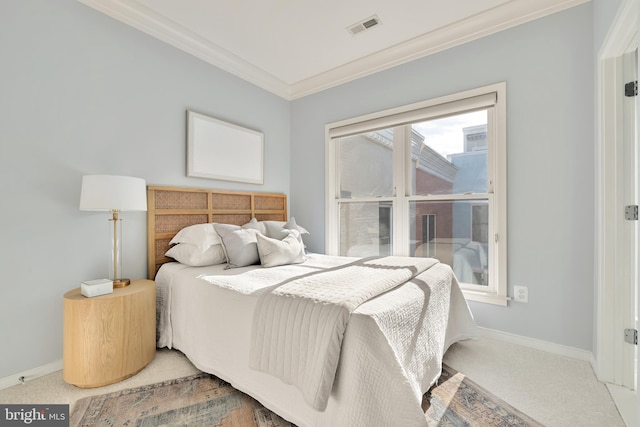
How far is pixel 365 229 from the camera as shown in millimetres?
3410

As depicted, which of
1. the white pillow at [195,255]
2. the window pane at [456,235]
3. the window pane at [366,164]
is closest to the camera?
the white pillow at [195,255]

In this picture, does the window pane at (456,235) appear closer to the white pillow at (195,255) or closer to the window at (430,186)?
the window at (430,186)

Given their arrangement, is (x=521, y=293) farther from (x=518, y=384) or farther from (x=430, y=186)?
(x=430, y=186)

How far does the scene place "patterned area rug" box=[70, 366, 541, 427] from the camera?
146 centimetres

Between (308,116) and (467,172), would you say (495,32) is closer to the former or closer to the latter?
(467,172)

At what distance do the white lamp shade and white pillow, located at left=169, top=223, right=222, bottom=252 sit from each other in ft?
1.87

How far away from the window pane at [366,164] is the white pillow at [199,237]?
1674mm

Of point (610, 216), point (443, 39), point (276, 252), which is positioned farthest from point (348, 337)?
point (443, 39)

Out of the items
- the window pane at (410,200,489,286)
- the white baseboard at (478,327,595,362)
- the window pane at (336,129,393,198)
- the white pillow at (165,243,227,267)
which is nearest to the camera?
the white baseboard at (478,327,595,362)

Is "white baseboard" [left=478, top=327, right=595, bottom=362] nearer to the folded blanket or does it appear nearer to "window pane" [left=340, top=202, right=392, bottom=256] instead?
"window pane" [left=340, top=202, right=392, bottom=256]

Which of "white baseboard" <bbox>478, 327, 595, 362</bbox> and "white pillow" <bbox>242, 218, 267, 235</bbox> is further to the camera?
"white pillow" <bbox>242, 218, 267, 235</bbox>

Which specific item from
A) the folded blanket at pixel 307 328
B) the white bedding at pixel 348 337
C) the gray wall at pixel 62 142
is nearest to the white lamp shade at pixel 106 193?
the gray wall at pixel 62 142

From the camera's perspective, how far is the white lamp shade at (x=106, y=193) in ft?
6.13

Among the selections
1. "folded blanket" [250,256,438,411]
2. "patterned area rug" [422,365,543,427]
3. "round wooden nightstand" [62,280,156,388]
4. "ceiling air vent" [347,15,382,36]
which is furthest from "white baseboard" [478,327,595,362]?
"ceiling air vent" [347,15,382,36]
